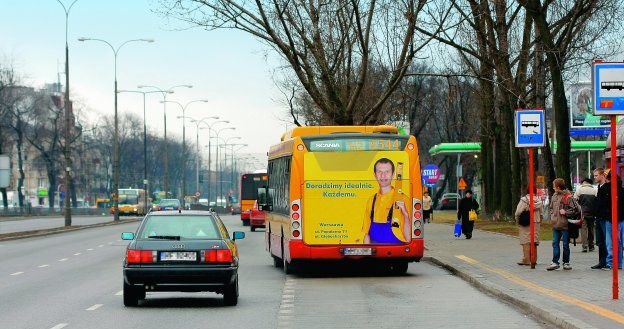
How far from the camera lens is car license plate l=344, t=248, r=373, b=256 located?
2286 centimetres

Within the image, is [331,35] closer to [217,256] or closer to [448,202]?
[217,256]

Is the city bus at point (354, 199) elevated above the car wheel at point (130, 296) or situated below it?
above

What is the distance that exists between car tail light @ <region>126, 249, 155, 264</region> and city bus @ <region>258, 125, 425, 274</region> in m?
6.85

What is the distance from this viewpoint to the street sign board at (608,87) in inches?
592

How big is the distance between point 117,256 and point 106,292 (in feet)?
42.8

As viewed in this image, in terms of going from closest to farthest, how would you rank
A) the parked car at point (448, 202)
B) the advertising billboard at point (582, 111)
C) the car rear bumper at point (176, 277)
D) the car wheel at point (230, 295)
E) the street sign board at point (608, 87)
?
1. the street sign board at point (608, 87)
2. the car rear bumper at point (176, 277)
3. the car wheel at point (230, 295)
4. the advertising billboard at point (582, 111)
5. the parked car at point (448, 202)

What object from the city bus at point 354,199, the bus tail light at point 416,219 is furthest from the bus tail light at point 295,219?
the bus tail light at point 416,219

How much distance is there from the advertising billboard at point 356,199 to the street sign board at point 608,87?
27.5ft

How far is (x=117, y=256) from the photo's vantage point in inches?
1284

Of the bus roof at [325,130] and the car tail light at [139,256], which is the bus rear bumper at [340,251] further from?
the car tail light at [139,256]

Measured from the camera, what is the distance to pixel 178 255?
16406 millimetres

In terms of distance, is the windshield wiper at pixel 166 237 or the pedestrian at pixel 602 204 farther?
the pedestrian at pixel 602 204

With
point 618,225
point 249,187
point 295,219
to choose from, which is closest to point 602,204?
point 618,225

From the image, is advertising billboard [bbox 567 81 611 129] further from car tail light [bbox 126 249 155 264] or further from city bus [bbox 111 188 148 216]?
car tail light [bbox 126 249 155 264]
